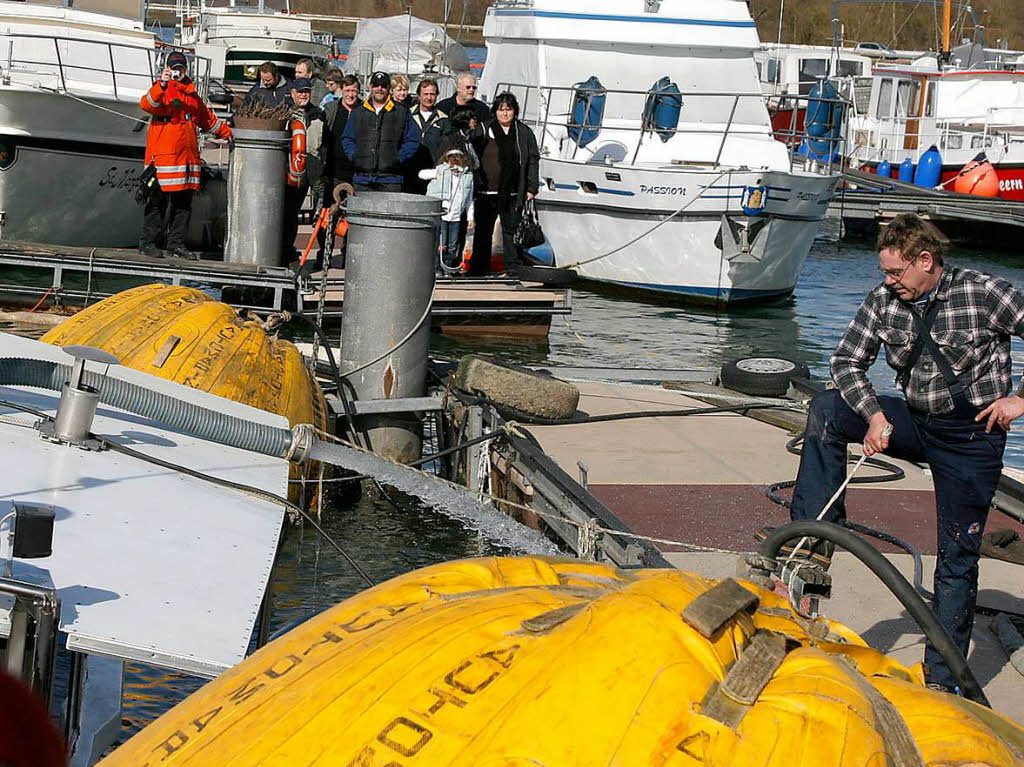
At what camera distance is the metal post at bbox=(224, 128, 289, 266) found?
12703mm

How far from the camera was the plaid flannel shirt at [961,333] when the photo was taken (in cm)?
471

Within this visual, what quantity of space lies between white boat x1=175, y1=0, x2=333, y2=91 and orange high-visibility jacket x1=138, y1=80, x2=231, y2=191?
91.4ft

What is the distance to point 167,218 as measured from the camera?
44.7 ft

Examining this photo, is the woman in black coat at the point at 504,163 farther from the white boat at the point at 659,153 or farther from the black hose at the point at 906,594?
the black hose at the point at 906,594

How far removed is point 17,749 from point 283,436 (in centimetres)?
422

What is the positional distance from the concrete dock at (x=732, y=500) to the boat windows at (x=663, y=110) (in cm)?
928

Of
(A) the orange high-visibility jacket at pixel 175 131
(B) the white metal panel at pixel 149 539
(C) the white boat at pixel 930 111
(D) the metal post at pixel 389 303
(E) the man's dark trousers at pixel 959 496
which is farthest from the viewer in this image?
(C) the white boat at pixel 930 111

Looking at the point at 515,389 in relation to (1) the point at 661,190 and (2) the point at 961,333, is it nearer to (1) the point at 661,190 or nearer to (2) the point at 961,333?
(2) the point at 961,333

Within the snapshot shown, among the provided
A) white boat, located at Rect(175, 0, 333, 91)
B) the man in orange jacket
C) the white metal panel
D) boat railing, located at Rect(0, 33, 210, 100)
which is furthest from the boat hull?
white boat, located at Rect(175, 0, 333, 91)

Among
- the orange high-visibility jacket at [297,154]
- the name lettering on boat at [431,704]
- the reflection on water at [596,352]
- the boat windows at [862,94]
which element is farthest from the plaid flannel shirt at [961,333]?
the boat windows at [862,94]

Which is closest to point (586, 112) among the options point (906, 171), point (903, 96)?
point (906, 171)

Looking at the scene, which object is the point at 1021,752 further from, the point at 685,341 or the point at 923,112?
the point at 923,112

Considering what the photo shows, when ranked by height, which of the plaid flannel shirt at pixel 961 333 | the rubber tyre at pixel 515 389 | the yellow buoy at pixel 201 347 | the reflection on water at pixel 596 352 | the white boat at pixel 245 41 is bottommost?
the reflection on water at pixel 596 352

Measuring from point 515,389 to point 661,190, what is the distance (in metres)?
9.43
